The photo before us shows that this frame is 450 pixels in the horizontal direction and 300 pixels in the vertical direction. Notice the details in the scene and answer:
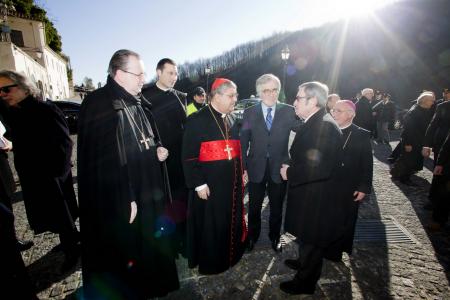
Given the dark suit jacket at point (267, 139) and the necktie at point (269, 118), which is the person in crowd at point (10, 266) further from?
the necktie at point (269, 118)

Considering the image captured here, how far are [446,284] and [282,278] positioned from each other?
6.23 ft

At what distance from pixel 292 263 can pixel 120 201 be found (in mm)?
2364

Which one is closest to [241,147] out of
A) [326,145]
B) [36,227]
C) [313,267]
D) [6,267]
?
[326,145]

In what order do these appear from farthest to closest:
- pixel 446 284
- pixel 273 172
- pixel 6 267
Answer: pixel 273 172 < pixel 446 284 < pixel 6 267

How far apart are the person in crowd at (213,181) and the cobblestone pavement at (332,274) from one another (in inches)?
11.0

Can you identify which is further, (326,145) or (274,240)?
(274,240)

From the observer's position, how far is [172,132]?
3621 millimetres

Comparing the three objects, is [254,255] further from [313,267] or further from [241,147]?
[241,147]

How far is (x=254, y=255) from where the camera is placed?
359 centimetres

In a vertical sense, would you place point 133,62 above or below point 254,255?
above

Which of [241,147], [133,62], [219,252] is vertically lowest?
[219,252]

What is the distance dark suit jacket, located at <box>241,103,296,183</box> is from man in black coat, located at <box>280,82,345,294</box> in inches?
29.7

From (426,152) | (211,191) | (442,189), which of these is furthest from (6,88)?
(426,152)

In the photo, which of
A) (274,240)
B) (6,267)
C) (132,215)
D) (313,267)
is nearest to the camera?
(6,267)
